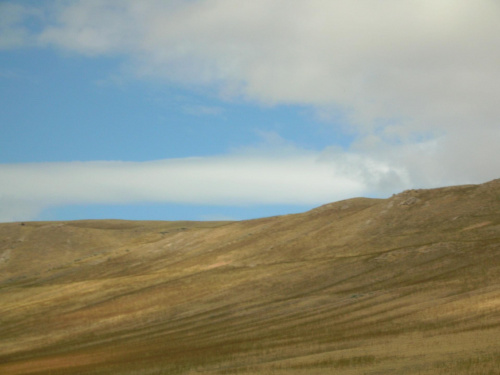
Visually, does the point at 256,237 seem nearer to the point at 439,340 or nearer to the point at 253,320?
the point at 253,320

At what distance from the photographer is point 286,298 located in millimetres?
73938

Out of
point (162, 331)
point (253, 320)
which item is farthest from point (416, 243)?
point (162, 331)

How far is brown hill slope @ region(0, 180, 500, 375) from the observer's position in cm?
4172

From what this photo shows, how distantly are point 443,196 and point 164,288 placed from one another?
53.0 metres

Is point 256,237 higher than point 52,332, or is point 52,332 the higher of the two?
point 256,237

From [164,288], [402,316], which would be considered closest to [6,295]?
[164,288]

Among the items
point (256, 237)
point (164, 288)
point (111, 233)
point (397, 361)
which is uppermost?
point (111, 233)

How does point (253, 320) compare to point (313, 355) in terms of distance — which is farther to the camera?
point (253, 320)

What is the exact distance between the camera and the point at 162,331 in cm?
6581

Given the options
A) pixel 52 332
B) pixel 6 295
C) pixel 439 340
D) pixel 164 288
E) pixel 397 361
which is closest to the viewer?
pixel 397 361

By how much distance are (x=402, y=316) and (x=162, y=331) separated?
26184 millimetres

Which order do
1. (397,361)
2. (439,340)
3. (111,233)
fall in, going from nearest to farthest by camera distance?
1. (397,361)
2. (439,340)
3. (111,233)

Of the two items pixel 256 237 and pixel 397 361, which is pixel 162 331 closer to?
pixel 397 361

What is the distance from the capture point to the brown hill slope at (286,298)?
4172cm
